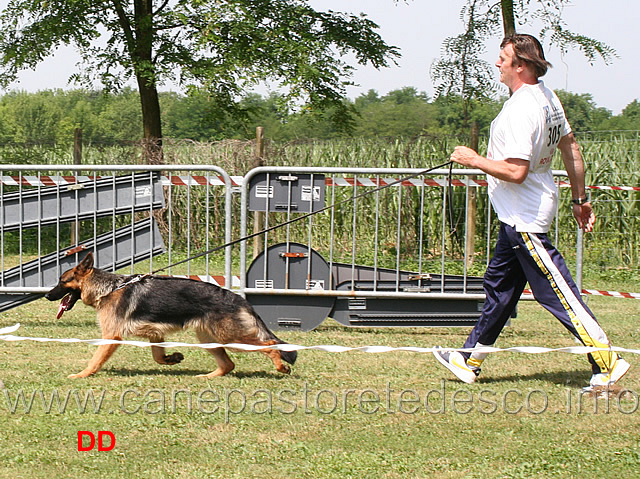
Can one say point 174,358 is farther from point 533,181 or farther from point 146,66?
point 146,66

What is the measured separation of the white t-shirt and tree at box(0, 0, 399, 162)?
12348mm

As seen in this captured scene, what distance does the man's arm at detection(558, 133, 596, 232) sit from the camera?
17.2 feet

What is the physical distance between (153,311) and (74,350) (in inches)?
50.2

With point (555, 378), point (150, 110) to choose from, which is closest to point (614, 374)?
point (555, 378)

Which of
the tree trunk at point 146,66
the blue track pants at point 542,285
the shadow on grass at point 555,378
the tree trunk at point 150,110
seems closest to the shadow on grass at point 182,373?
the shadow on grass at point 555,378

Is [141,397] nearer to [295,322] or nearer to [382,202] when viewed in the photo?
[295,322]

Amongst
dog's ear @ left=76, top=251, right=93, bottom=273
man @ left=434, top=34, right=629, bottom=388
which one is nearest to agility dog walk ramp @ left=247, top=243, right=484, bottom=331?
dog's ear @ left=76, top=251, right=93, bottom=273

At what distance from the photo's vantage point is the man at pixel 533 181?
487cm

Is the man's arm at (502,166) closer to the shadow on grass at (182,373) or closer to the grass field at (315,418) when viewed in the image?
the grass field at (315,418)

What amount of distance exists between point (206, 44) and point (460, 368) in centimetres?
1320

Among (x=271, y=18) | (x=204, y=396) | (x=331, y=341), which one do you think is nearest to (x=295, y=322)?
(x=331, y=341)

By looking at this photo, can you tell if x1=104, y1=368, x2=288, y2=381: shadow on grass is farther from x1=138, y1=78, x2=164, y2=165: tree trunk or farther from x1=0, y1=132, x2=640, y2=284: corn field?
x1=138, y1=78, x2=164, y2=165: tree trunk

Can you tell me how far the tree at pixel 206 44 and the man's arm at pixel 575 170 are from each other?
12.2 meters

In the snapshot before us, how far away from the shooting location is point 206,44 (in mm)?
17172
